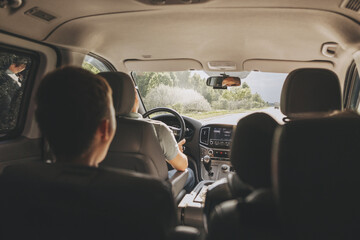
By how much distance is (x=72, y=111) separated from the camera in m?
1.19

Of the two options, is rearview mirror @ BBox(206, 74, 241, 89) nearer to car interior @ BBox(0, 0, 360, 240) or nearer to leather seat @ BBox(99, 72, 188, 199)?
car interior @ BBox(0, 0, 360, 240)

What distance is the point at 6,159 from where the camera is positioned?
3455mm

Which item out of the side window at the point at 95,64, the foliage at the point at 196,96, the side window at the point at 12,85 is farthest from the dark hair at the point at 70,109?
the side window at the point at 95,64

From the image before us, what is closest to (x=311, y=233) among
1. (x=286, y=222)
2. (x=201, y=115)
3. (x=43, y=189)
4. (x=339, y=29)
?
(x=286, y=222)

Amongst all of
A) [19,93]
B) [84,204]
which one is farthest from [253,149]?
[19,93]

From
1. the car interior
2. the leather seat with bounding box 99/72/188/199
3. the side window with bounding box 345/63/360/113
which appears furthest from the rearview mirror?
the leather seat with bounding box 99/72/188/199

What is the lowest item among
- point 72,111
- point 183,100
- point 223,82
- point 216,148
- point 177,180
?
point 216,148

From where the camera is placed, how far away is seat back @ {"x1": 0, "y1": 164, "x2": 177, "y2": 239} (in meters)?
1.02

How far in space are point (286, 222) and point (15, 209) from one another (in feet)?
3.50

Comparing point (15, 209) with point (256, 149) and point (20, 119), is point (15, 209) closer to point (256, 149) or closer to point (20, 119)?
point (256, 149)

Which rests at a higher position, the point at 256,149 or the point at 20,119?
the point at 256,149

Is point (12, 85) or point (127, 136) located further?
point (12, 85)

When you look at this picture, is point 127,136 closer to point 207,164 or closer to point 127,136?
point 127,136

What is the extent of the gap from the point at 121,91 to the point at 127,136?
0.41 metres
